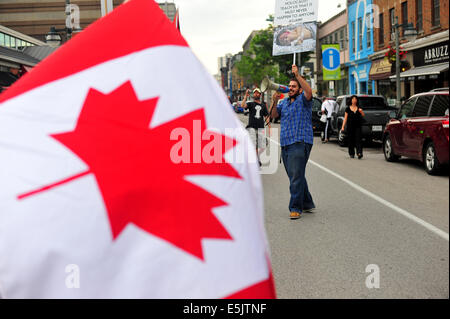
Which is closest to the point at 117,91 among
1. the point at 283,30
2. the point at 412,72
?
the point at 283,30

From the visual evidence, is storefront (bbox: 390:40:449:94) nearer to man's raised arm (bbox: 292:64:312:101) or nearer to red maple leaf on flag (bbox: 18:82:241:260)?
man's raised arm (bbox: 292:64:312:101)

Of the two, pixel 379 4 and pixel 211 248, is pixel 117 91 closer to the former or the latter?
pixel 211 248

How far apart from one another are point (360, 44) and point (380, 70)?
6.92 meters

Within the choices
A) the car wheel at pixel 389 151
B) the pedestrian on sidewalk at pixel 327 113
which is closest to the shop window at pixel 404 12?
the pedestrian on sidewalk at pixel 327 113

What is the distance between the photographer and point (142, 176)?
1.87 metres

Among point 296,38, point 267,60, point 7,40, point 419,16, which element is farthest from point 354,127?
point 267,60

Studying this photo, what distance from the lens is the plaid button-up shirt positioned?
7090 millimetres

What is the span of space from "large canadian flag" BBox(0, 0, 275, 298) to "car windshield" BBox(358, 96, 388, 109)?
18.3m

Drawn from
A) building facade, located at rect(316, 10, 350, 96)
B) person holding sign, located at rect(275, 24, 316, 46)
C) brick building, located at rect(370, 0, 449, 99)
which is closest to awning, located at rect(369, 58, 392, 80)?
brick building, located at rect(370, 0, 449, 99)

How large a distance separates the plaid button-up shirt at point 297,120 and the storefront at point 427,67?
1635 centimetres

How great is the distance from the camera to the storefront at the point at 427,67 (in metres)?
23.3

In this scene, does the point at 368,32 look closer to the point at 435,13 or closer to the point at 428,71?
the point at 435,13
